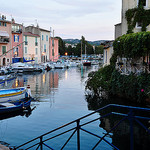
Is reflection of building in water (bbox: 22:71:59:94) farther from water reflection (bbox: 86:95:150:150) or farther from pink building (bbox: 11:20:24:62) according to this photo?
pink building (bbox: 11:20:24:62)

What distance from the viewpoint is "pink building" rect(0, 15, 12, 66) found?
6041cm

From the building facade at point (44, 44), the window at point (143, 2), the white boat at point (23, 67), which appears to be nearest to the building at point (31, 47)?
the building facade at point (44, 44)

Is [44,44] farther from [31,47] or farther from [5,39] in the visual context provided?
[5,39]

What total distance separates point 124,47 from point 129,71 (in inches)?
91.5

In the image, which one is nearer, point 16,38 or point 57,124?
point 57,124

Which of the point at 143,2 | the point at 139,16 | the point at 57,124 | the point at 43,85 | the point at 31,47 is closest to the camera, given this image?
the point at 57,124

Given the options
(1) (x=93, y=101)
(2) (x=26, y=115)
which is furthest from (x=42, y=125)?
(1) (x=93, y=101)

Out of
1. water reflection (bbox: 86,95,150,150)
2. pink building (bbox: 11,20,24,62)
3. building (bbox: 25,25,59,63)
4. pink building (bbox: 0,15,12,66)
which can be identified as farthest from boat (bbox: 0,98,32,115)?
building (bbox: 25,25,59,63)

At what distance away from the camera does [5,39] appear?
203 feet

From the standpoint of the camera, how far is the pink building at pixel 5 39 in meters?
60.4

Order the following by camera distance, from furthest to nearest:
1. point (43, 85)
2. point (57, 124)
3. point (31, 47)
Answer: point (31, 47), point (43, 85), point (57, 124)

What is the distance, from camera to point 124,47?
20.6 m

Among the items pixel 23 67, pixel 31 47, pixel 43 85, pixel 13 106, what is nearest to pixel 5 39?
pixel 23 67

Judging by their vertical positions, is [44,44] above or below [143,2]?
above
